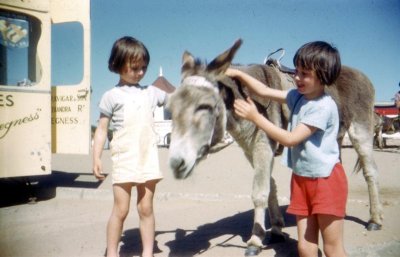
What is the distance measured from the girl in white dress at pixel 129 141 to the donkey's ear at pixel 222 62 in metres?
0.66

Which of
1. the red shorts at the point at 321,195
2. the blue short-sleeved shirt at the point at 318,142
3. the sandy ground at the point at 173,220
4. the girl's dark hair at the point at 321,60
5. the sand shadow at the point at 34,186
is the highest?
the girl's dark hair at the point at 321,60

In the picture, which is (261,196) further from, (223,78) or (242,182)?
(242,182)

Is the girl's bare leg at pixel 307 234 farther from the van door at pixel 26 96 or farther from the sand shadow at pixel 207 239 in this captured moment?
the van door at pixel 26 96

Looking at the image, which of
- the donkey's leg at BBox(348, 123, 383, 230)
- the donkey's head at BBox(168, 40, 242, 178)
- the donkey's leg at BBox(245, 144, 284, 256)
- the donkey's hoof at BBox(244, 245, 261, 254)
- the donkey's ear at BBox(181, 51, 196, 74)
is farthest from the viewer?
the donkey's leg at BBox(348, 123, 383, 230)

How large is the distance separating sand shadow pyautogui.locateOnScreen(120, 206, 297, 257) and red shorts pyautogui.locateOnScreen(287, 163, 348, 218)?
3.58 feet

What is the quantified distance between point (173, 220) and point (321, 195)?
3.00 meters

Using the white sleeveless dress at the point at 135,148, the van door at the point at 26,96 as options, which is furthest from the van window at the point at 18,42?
the white sleeveless dress at the point at 135,148

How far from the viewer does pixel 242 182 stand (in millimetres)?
8516

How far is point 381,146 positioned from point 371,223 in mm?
18540

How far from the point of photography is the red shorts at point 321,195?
8.43 feet

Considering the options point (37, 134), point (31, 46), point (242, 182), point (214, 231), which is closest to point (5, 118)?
point (37, 134)

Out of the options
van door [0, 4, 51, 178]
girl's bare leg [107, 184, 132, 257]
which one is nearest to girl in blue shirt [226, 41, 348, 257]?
girl's bare leg [107, 184, 132, 257]

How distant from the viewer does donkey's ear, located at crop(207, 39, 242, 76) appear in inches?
117

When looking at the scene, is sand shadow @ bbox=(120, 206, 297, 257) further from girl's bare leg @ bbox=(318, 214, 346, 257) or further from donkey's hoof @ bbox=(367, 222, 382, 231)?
girl's bare leg @ bbox=(318, 214, 346, 257)
